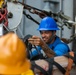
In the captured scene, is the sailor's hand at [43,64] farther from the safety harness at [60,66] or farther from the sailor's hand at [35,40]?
the sailor's hand at [35,40]

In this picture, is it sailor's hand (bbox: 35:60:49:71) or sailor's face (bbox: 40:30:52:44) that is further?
sailor's face (bbox: 40:30:52:44)

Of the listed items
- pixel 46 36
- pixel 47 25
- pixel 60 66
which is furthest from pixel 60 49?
pixel 60 66

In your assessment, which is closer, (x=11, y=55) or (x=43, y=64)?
(x=11, y=55)

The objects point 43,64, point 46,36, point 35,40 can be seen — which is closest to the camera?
point 43,64

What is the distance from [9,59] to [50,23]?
2.12 meters

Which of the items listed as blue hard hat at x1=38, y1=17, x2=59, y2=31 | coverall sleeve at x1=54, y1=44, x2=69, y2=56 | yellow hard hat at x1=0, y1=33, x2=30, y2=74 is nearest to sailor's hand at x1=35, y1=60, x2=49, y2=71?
coverall sleeve at x1=54, y1=44, x2=69, y2=56

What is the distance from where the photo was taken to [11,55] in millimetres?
1871

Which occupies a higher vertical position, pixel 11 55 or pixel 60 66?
pixel 11 55

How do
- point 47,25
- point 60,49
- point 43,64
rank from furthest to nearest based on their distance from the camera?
point 47,25 < point 60,49 < point 43,64

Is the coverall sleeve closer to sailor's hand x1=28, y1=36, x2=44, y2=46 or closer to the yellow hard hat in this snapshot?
sailor's hand x1=28, y1=36, x2=44, y2=46

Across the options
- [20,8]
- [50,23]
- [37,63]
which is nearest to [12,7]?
[20,8]

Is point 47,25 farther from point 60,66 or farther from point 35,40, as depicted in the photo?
point 60,66

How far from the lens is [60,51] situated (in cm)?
352

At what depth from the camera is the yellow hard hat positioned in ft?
6.13
